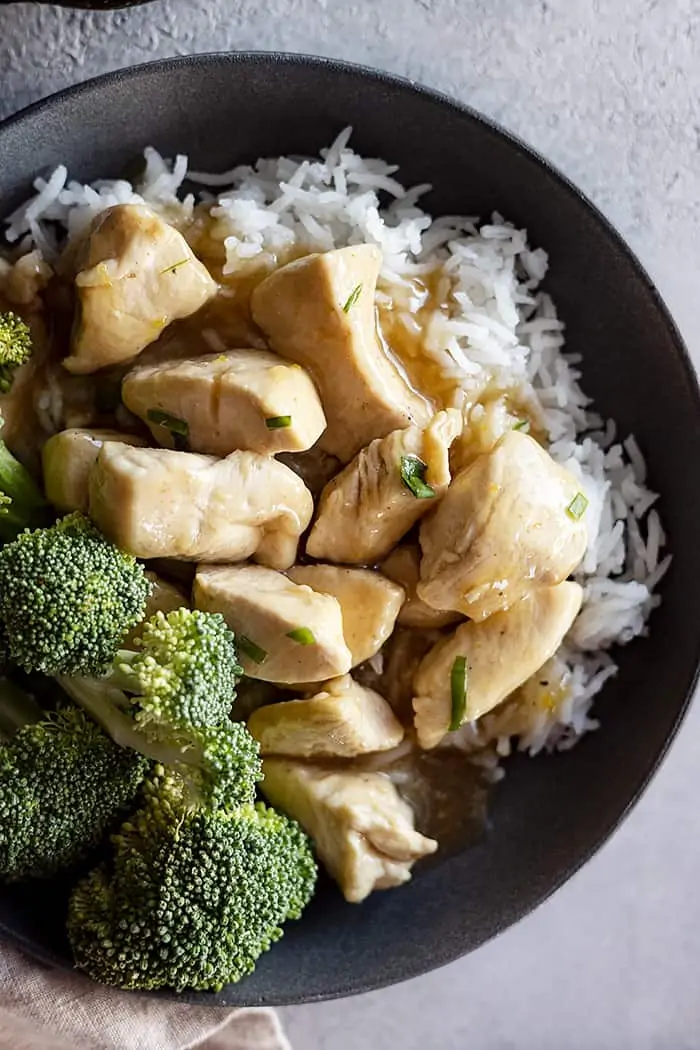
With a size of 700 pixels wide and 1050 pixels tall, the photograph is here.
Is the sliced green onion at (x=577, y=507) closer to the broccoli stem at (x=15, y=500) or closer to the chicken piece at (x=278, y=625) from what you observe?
the chicken piece at (x=278, y=625)

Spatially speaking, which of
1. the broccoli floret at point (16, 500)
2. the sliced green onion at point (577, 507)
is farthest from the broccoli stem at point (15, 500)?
the sliced green onion at point (577, 507)

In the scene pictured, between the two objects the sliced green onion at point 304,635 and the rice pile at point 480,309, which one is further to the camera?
the rice pile at point 480,309

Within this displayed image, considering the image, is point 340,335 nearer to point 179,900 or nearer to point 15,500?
point 15,500

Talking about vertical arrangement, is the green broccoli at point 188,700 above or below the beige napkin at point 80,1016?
above

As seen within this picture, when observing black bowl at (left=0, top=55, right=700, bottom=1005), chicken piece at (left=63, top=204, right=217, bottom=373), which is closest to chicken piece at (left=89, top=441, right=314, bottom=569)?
chicken piece at (left=63, top=204, right=217, bottom=373)

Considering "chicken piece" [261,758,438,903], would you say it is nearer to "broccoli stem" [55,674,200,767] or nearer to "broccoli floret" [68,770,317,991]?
"broccoli floret" [68,770,317,991]

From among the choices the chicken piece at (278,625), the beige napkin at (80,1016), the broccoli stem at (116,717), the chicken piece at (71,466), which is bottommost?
the beige napkin at (80,1016)

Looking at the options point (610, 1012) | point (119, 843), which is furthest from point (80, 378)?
point (610, 1012)
